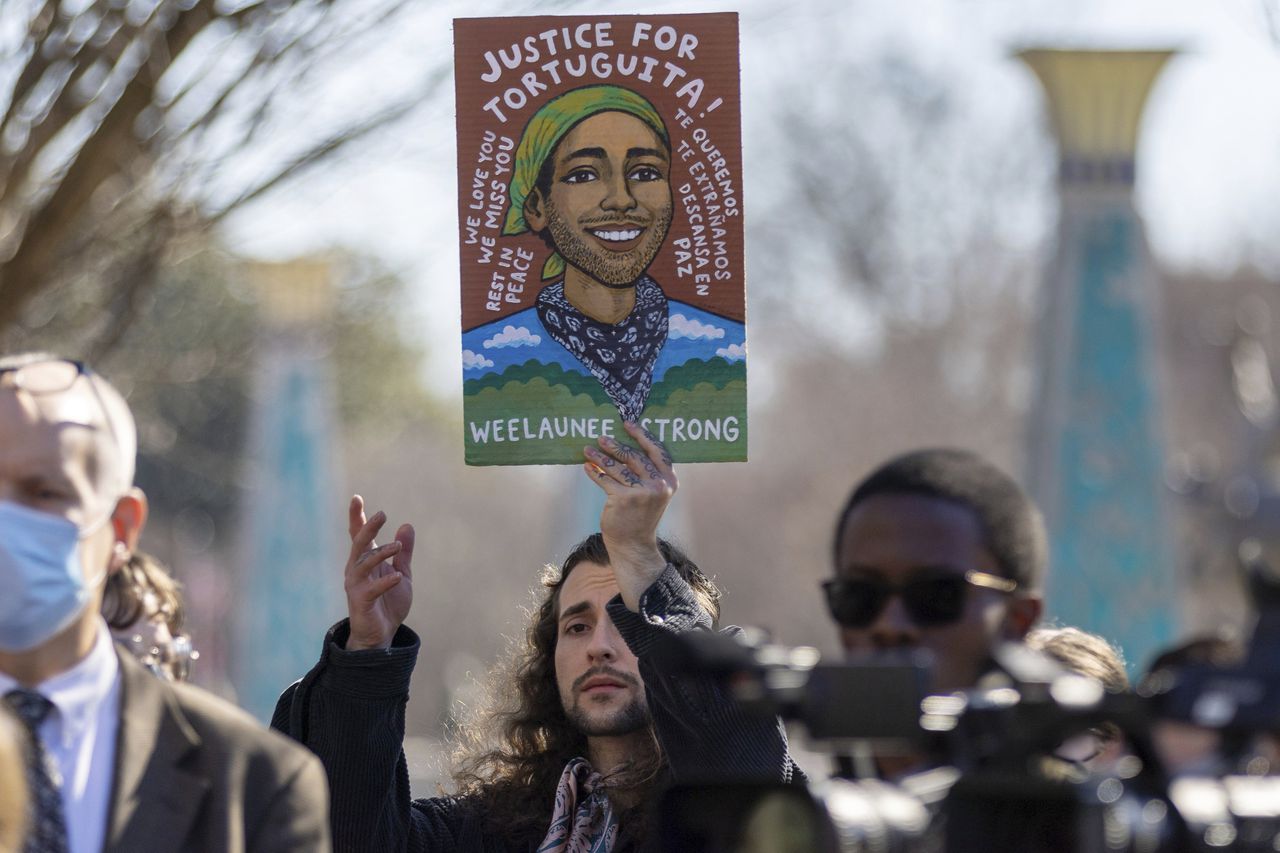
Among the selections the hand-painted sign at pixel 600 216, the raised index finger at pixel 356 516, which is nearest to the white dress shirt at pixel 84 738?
the raised index finger at pixel 356 516

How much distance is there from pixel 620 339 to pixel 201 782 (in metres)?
1.37

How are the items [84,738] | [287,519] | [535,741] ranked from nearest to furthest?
[84,738] → [535,741] → [287,519]

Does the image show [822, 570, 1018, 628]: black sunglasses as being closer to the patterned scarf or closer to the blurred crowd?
the blurred crowd

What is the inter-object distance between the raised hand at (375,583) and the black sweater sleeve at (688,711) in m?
0.41

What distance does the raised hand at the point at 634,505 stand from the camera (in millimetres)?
3566

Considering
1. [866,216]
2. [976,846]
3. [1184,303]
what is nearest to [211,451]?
[866,216]

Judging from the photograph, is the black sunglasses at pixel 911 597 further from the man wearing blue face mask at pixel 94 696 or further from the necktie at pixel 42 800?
the necktie at pixel 42 800

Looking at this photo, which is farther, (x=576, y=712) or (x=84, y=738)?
(x=576, y=712)

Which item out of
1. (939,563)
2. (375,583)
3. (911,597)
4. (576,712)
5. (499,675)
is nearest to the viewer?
(911,597)

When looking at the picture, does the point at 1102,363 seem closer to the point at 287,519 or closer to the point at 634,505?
the point at 634,505

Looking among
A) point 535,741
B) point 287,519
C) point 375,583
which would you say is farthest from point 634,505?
point 287,519

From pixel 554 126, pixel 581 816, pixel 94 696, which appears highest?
pixel 554 126

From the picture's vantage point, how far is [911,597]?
2924 mm

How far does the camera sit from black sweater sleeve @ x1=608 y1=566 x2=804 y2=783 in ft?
11.6
